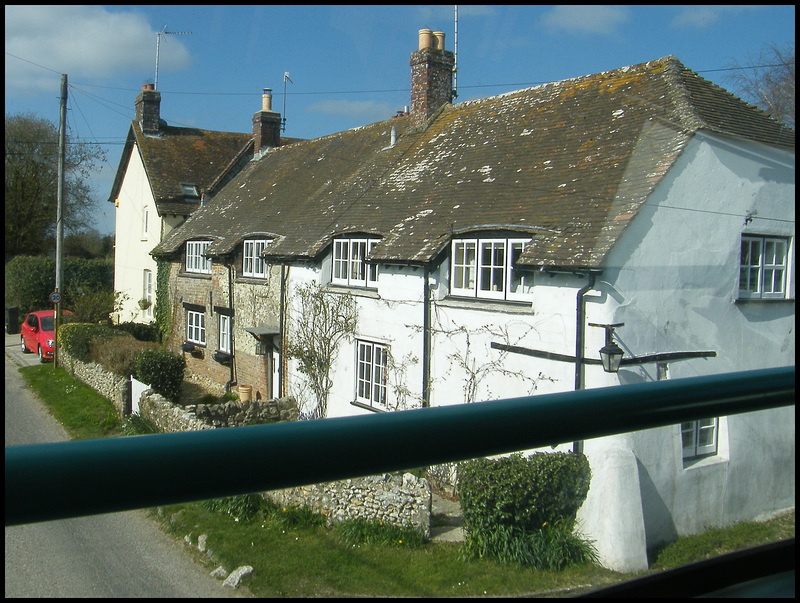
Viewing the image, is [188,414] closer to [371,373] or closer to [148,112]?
[371,373]

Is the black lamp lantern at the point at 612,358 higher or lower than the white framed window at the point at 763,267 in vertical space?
lower

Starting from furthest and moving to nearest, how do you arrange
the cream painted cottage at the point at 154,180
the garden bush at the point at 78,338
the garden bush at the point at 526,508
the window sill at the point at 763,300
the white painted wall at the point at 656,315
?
the cream painted cottage at the point at 154,180 < the window sill at the point at 763,300 < the white painted wall at the point at 656,315 < the garden bush at the point at 78,338 < the garden bush at the point at 526,508

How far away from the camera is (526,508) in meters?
4.01

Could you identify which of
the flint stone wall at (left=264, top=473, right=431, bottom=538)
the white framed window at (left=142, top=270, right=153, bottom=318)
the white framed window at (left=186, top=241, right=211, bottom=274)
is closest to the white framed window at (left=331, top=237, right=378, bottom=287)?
the white framed window at (left=186, top=241, right=211, bottom=274)

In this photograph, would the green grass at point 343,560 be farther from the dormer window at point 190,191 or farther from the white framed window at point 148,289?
the dormer window at point 190,191

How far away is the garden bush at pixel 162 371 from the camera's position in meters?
9.99

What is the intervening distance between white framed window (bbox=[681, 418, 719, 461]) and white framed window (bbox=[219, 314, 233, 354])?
14072 mm

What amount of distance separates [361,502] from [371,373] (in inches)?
382

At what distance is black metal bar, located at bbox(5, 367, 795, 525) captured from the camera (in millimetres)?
716

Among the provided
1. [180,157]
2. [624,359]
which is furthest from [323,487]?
[180,157]

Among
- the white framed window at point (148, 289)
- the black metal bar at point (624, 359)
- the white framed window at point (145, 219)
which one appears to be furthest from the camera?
the white framed window at point (148, 289)

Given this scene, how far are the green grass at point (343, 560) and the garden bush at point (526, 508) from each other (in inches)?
5.2

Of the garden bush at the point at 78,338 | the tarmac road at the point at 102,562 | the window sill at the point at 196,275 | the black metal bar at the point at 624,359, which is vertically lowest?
the black metal bar at the point at 624,359

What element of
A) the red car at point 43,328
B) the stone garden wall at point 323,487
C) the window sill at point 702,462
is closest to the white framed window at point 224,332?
the stone garden wall at point 323,487
